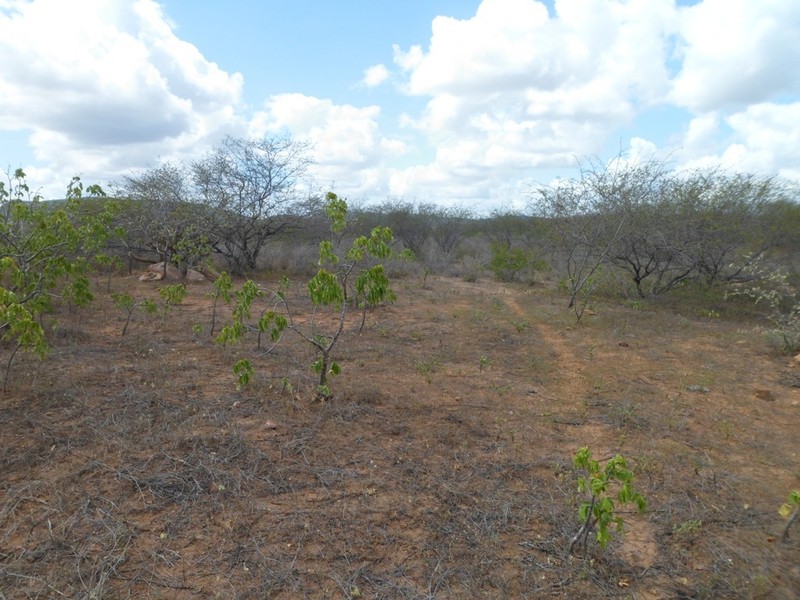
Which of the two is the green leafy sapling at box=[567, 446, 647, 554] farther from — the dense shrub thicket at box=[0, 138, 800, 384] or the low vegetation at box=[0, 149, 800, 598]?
the dense shrub thicket at box=[0, 138, 800, 384]

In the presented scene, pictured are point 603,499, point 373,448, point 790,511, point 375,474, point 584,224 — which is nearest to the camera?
point 603,499

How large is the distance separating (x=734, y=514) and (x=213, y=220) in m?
12.4

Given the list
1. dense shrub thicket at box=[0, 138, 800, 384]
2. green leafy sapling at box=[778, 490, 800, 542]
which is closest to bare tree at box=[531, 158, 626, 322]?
dense shrub thicket at box=[0, 138, 800, 384]

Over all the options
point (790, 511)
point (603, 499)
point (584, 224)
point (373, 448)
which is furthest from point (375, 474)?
point (584, 224)

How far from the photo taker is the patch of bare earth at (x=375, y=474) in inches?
102

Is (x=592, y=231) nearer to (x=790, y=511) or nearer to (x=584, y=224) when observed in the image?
(x=584, y=224)

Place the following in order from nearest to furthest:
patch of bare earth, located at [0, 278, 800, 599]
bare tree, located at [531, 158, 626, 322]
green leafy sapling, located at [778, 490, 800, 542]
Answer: patch of bare earth, located at [0, 278, 800, 599] → green leafy sapling, located at [778, 490, 800, 542] → bare tree, located at [531, 158, 626, 322]

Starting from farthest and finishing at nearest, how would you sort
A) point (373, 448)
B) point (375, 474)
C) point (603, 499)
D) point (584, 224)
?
point (584, 224) < point (373, 448) < point (375, 474) < point (603, 499)

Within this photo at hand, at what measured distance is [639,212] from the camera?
10539 mm

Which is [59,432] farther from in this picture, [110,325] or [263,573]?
[110,325]

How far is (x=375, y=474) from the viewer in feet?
11.6

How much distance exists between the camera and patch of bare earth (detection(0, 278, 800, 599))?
258 centimetres

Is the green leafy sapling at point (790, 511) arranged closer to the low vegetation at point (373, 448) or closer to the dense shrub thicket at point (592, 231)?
the low vegetation at point (373, 448)

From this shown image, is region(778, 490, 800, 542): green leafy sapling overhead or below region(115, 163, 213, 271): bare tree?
below
